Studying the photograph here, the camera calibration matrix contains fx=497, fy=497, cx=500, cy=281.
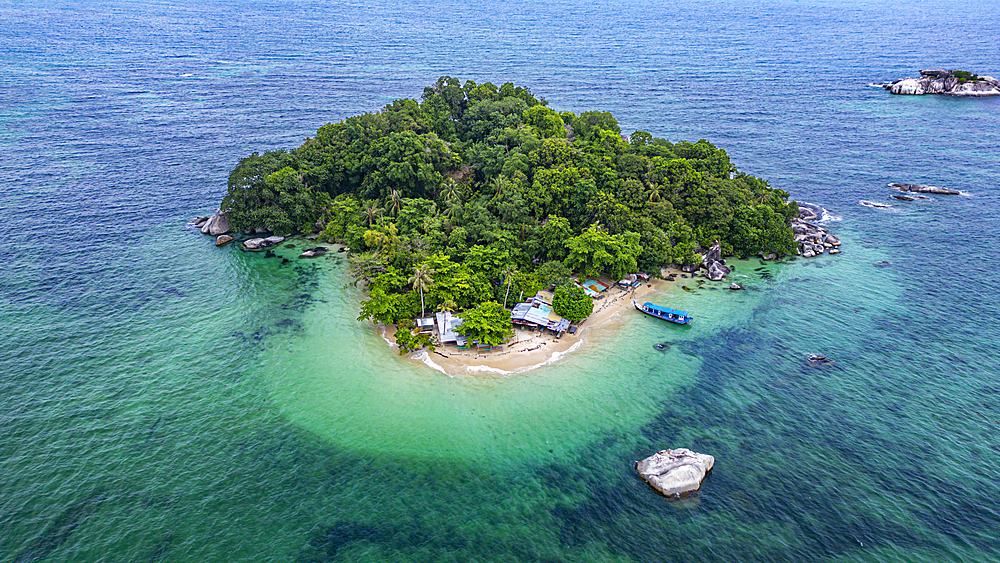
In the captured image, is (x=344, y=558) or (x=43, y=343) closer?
(x=344, y=558)

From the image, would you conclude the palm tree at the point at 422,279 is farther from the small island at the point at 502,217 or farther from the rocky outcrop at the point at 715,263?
the rocky outcrop at the point at 715,263

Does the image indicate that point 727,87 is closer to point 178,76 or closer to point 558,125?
point 558,125

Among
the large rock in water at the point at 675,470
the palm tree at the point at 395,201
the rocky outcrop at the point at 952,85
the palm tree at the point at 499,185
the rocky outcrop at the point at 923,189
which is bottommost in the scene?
the large rock in water at the point at 675,470

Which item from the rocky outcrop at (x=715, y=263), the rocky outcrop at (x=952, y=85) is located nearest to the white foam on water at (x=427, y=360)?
the rocky outcrop at (x=715, y=263)

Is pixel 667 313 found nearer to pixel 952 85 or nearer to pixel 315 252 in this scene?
pixel 315 252

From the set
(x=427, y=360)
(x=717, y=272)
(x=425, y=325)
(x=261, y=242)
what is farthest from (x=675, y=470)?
(x=261, y=242)

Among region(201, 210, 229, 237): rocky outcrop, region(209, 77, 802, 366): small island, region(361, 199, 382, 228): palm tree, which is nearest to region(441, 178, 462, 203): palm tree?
region(209, 77, 802, 366): small island

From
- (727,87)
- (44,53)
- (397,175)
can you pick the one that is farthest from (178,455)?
(44,53)
